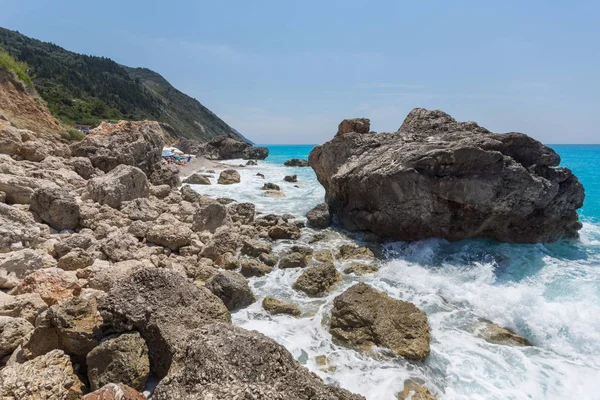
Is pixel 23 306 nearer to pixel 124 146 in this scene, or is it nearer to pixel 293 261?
pixel 293 261

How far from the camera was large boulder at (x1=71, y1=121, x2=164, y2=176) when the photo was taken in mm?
14875

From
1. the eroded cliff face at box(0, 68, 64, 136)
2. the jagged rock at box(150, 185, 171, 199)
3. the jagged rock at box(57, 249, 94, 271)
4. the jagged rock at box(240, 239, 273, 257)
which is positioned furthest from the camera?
the eroded cliff face at box(0, 68, 64, 136)

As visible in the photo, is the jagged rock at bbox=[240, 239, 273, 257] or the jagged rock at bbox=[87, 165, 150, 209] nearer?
the jagged rock at bbox=[240, 239, 273, 257]

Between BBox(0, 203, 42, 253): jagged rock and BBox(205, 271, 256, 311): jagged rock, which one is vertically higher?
BBox(0, 203, 42, 253): jagged rock

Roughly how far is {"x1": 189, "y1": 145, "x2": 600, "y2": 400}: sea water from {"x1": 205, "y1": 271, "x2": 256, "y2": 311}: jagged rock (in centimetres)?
24

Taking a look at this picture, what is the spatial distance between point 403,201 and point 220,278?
7497 mm

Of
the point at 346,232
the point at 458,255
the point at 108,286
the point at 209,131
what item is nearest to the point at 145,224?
the point at 108,286

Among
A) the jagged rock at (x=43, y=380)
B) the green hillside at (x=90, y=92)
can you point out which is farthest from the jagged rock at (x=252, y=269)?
the green hillside at (x=90, y=92)

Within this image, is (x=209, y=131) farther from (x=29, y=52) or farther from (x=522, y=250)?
(x=522, y=250)

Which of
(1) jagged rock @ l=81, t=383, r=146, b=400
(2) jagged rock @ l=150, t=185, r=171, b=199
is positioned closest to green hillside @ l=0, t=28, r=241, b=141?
(2) jagged rock @ l=150, t=185, r=171, b=199

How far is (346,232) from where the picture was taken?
527 inches

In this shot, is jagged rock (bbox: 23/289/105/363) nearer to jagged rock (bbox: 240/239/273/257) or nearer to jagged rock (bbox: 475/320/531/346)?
jagged rock (bbox: 240/239/273/257)

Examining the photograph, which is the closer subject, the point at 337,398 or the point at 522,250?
the point at 337,398

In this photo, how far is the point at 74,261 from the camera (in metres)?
6.83
